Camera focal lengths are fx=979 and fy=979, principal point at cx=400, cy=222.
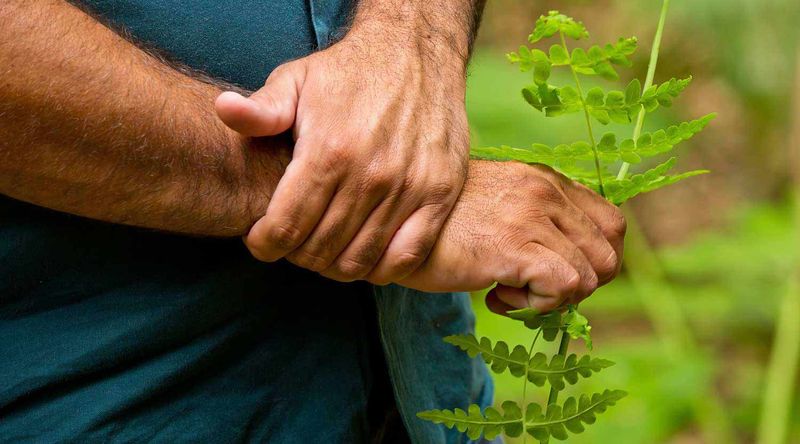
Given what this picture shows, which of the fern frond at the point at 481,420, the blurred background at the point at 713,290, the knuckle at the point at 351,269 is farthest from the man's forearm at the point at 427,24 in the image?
the blurred background at the point at 713,290

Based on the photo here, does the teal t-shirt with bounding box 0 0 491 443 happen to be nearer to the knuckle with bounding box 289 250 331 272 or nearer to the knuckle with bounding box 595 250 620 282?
the knuckle with bounding box 289 250 331 272

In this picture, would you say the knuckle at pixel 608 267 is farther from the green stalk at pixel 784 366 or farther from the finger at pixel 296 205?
the green stalk at pixel 784 366

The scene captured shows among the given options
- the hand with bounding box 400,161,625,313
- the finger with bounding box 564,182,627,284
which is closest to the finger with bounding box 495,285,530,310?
the hand with bounding box 400,161,625,313

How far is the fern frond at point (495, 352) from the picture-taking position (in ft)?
2.91

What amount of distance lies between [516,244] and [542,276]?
0.13 feet

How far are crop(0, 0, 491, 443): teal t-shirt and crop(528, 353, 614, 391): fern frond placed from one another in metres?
0.25

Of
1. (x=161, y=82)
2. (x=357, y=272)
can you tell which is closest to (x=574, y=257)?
(x=357, y=272)

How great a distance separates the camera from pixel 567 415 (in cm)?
90

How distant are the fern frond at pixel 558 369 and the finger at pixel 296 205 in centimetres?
24

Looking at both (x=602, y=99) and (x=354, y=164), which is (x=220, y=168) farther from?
(x=602, y=99)

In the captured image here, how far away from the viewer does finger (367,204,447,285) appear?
90 centimetres

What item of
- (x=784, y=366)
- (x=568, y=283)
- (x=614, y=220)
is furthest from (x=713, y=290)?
A: (x=568, y=283)

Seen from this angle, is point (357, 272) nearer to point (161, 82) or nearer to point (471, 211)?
point (471, 211)

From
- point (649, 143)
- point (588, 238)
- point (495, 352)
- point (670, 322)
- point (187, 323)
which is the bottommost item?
point (670, 322)
